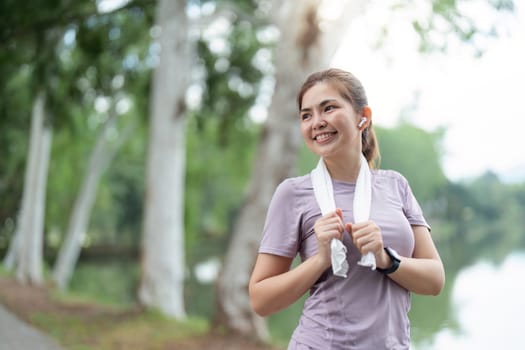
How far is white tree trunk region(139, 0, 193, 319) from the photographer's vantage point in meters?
10.4

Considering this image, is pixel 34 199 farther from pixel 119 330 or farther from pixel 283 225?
pixel 283 225

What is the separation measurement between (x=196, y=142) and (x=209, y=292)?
5596 millimetres

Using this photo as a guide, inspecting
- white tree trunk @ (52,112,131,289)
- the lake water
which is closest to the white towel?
the lake water

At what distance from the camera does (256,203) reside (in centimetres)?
837

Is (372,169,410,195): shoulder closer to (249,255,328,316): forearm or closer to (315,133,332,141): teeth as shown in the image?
(315,133,332,141): teeth

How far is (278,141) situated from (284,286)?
648 centimetres

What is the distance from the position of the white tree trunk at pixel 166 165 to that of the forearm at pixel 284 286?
8697 mm

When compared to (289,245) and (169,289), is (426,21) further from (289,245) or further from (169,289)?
(289,245)

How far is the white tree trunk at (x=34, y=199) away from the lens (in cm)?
1584

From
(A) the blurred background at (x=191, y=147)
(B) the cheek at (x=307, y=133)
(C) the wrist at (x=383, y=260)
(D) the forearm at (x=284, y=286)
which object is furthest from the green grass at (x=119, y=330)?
(C) the wrist at (x=383, y=260)

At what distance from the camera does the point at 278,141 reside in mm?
8242

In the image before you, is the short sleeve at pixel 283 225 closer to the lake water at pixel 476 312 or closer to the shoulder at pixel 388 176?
the shoulder at pixel 388 176

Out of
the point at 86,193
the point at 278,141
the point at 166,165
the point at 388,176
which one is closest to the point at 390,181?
the point at 388,176

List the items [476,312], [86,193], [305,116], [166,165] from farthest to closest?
[86,193]
[476,312]
[166,165]
[305,116]
